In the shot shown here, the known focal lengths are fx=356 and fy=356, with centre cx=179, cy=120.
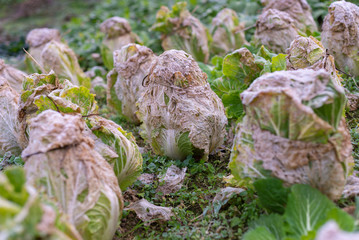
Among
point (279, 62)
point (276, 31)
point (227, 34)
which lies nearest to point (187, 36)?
point (227, 34)

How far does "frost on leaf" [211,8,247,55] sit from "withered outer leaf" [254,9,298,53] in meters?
1.50

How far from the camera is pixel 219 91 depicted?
4898 millimetres

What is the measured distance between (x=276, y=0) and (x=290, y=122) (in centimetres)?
475

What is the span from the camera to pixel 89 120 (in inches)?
142

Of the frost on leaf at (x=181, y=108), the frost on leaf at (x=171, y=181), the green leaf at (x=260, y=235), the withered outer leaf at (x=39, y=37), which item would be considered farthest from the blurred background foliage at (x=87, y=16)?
the green leaf at (x=260, y=235)

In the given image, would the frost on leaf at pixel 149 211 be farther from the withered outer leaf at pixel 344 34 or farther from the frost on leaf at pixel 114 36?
the frost on leaf at pixel 114 36

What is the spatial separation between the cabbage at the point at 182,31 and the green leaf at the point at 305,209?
16.3 feet

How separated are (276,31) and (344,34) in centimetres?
112

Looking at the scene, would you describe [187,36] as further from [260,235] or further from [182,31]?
[260,235]

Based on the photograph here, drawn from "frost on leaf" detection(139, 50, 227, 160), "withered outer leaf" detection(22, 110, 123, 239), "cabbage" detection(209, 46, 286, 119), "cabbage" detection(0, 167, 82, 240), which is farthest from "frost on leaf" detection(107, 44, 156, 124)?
"cabbage" detection(0, 167, 82, 240)

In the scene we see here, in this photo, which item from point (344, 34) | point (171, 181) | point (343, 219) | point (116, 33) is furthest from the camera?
point (116, 33)

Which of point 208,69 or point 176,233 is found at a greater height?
point 208,69

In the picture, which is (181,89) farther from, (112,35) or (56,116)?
(112,35)

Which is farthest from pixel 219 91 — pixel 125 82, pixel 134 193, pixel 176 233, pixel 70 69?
pixel 70 69
